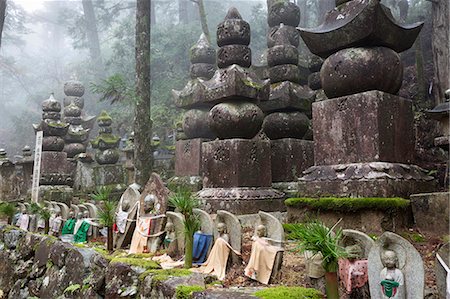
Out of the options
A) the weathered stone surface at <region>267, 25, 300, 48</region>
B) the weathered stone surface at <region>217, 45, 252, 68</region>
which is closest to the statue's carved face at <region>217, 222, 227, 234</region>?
the weathered stone surface at <region>217, 45, 252, 68</region>

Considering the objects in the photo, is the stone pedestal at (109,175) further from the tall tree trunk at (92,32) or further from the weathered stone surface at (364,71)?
the tall tree trunk at (92,32)

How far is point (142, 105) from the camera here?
1023 cm

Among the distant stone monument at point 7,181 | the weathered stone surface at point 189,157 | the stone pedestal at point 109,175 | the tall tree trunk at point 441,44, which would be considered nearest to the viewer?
the weathered stone surface at point 189,157

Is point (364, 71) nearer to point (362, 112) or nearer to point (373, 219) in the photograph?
point (362, 112)

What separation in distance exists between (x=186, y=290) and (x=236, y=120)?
363 cm

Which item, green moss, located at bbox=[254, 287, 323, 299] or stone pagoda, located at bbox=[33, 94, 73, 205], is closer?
green moss, located at bbox=[254, 287, 323, 299]

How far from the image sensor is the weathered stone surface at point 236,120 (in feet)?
21.9

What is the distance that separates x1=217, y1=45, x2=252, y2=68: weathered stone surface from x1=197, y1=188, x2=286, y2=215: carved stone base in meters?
2.26

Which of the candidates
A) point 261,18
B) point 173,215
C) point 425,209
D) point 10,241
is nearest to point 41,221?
point 10,241

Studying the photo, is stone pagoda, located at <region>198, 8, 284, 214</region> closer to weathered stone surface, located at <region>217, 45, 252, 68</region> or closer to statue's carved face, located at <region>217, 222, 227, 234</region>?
weathered stone surface, located at <region>217, 45, 252, 68</region>

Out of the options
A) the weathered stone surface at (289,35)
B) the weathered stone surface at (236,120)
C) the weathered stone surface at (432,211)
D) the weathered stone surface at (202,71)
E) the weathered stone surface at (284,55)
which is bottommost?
the weathered stone surface at (432,211)

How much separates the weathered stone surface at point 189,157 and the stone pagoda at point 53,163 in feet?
10.7

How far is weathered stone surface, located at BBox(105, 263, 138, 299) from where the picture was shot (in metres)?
4.24

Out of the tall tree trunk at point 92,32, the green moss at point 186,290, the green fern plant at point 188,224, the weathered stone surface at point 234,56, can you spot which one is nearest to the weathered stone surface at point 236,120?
the weathered stone surface at point 234,56
